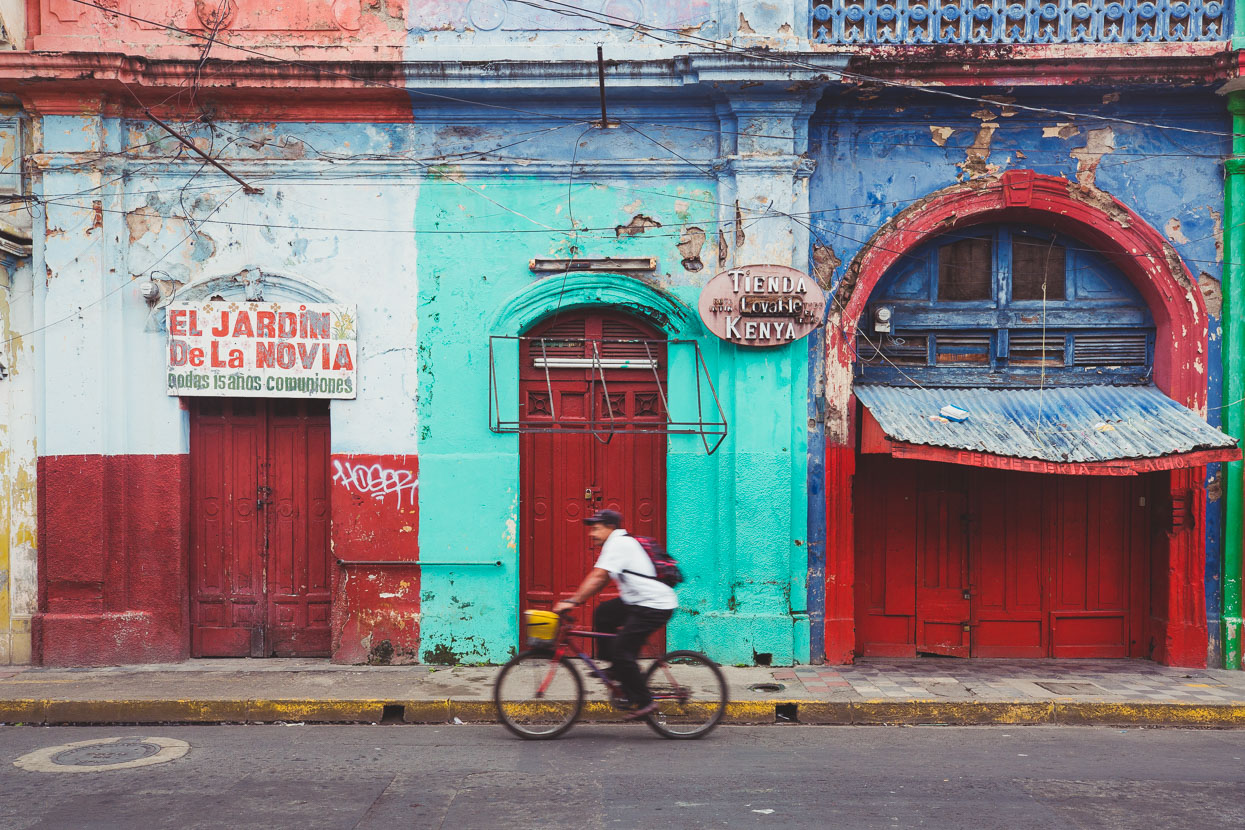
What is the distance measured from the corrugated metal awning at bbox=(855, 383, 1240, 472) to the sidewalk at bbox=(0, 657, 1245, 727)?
1904 millimetres

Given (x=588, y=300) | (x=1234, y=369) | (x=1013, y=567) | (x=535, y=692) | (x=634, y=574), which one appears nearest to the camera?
(x=634, y=574)

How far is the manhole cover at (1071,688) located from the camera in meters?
7.74

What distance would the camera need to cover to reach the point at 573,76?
8.59 m

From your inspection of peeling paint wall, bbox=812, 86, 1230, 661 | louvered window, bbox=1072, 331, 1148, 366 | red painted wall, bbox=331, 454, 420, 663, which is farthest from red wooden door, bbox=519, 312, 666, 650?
louvered window, bbox=1072, 331, 1148, 366

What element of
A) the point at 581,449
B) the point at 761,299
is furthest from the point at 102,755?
the point at 761,299

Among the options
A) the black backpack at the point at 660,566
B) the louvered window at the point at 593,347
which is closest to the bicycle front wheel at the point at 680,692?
the black backpack at the point at 660,566

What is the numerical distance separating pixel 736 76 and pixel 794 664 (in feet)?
17.5

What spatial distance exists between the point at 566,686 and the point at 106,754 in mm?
3067

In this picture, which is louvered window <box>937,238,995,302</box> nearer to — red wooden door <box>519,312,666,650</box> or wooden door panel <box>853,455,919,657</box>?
wooden door panel <box>853,455,919,657</box>

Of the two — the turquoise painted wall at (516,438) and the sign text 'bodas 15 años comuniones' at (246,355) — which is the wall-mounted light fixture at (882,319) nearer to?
the turquoise painted wall at (516,438)

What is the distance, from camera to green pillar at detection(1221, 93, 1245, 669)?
8.66 metres

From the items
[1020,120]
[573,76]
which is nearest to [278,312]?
[573,76]

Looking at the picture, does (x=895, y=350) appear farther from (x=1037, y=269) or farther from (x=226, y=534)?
(x=226, y=534)

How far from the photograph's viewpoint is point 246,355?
874cm
